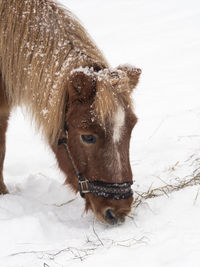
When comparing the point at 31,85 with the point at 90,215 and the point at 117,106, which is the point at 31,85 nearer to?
the point at 117,106

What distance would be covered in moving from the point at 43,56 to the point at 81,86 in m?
0.48

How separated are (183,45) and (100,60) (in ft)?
28.5

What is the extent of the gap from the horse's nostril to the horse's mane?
785 mm

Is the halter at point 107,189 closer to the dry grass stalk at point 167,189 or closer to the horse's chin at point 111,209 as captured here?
the horse's chin at point 111,209

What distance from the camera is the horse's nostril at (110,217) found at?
9.56ft

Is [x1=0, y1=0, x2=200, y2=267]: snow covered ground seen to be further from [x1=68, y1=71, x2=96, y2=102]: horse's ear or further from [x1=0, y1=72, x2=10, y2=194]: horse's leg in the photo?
[x1=68, y1=71, x2=96, y2=102]: horse's ear

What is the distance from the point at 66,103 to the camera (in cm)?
299

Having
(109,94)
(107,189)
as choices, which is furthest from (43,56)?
(107,189)

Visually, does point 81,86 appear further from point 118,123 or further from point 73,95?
point 118,123

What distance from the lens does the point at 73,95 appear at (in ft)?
9.53

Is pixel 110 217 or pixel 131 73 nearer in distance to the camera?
pixel 110 217

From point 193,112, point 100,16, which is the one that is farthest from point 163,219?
point 100,16

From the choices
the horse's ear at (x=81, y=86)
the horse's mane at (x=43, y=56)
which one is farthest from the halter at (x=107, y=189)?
the horse's ear at (x=81, y=86)

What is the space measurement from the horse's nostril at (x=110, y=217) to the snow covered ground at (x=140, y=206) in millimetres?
71
